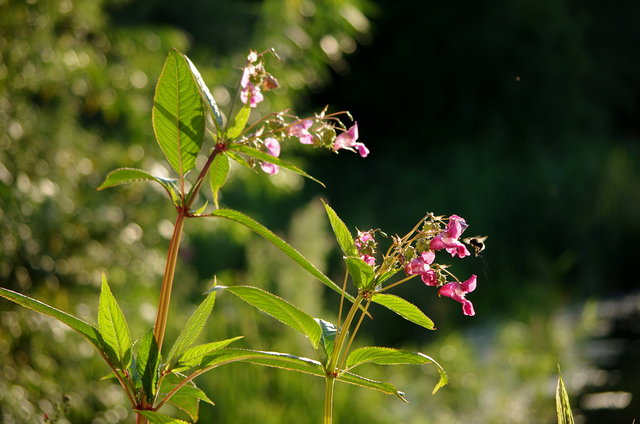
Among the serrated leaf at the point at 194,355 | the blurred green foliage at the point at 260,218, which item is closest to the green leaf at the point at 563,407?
the serrated leaf at the point at 194,355

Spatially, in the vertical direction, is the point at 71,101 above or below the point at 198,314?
above

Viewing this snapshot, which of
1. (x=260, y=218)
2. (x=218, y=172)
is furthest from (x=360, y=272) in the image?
(x=260, y=218)

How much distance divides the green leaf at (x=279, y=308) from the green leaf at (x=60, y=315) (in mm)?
101

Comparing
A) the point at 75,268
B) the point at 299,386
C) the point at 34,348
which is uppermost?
the point at 75,268

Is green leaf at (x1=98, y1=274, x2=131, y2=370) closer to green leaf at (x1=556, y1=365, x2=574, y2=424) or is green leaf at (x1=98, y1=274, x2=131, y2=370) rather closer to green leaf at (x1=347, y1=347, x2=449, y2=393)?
green leaf at (x1=347, y1=347, x2=449, y2=393)

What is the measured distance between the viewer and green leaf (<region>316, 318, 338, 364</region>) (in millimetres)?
577

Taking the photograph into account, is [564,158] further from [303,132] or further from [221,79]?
[303,132]

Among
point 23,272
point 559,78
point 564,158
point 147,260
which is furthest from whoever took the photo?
point 559,78

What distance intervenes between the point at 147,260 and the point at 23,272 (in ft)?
1.39

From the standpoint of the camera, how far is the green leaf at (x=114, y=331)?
0.57m

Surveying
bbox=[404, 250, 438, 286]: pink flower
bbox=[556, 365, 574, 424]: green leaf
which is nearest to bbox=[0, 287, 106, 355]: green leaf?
bbox=[404, 250, 438, 286]: pink flower

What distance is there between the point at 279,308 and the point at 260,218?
3.85 metres

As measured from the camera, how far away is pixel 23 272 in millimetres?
2240

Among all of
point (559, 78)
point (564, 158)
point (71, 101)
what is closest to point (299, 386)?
point (71, 101)
